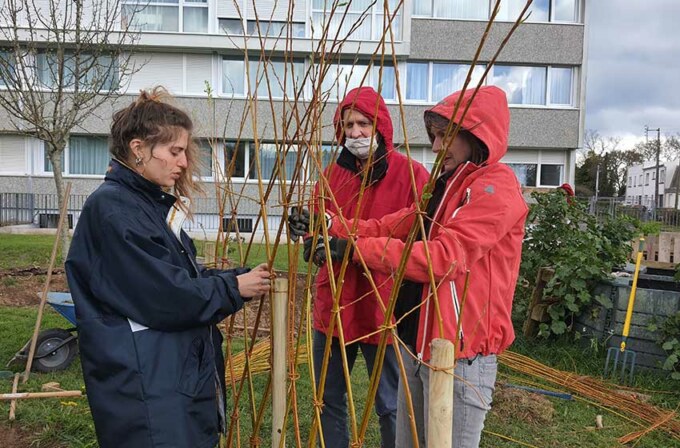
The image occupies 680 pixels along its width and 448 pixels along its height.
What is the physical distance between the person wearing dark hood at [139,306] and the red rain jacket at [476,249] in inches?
20.4

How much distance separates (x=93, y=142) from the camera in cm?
1487

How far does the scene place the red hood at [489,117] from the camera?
160cm

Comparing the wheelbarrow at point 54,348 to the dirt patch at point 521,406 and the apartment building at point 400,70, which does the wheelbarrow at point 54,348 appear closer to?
the dirt patch at point 521,406

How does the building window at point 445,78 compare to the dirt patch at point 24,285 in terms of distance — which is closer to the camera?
the dirt patch at point 24,285

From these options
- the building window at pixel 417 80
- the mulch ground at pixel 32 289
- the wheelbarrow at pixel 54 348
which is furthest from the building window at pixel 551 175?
the wheelbarrow at pixel 54 348

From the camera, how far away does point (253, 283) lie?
160 cm

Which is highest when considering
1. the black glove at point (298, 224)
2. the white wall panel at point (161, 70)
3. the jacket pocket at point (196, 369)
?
the white wall panel at point (161, 70)

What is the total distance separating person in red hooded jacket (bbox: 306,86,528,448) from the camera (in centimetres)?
149

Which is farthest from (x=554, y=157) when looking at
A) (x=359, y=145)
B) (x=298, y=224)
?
(x=298, y=224)

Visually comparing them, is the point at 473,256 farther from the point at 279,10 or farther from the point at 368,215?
the point at 279,10

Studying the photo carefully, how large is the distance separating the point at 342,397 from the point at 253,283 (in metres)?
0.93

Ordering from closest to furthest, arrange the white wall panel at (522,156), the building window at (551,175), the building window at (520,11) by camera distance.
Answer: the building window at (520,11) → the white wall panel at (522,156) → the building window at (551,175)

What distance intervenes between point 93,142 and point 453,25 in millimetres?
10392

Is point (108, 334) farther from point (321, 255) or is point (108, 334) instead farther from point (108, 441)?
point (321, 255)
